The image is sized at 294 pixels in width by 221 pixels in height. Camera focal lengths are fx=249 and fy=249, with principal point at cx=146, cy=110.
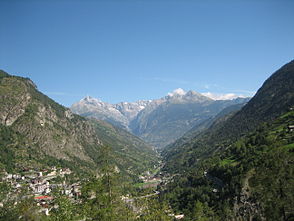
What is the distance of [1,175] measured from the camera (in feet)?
506

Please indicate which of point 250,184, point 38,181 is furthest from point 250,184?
point 38,181

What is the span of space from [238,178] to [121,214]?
8818cm

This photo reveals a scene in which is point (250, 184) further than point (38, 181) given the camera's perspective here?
No

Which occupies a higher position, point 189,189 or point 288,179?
point 288,179

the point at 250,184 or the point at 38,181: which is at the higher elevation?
the point at 250,184

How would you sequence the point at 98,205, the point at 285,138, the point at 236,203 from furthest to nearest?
the point at 285,138 → the point at 236,203 → the point at 98,205

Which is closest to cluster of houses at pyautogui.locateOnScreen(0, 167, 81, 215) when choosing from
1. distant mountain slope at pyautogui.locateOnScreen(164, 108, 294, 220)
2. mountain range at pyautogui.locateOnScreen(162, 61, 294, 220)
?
distant mountain slope at pyautogui.locateOnScreen(164, 108, 294, 220)

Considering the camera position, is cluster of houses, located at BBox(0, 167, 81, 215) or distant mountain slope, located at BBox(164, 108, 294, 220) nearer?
distant mountain slope, located at BBox(164, 108, 294, 220)

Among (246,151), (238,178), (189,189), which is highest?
(246,151)

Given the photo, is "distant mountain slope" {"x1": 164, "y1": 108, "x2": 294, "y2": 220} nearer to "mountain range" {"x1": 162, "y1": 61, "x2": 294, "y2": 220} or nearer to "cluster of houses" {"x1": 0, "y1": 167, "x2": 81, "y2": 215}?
"mountain range" {"x1": 162, "y1": 61, "x2": 294, "y2": 220}

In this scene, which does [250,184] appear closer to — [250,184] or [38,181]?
[250,184]

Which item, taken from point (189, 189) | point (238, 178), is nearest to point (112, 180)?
point (238, 178)

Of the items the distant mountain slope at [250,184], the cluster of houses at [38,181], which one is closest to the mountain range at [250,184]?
the distant mountain slope at [250,184]

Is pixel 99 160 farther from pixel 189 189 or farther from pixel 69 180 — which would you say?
pixel 69 180
